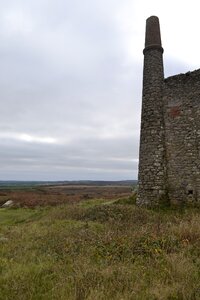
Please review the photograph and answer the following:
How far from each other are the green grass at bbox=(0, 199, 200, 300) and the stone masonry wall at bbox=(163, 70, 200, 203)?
16.9 ft

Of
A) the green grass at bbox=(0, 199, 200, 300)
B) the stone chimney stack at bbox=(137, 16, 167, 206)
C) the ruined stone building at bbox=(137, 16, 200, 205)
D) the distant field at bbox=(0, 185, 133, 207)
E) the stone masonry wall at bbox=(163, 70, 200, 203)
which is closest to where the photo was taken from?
the green grass at bbox=(0, 199, 200, 300)

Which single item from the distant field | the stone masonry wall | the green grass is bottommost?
the green grass

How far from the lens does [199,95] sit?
14812mm

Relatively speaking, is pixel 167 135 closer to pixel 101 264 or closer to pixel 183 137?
pixel 183 137

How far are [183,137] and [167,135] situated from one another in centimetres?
82

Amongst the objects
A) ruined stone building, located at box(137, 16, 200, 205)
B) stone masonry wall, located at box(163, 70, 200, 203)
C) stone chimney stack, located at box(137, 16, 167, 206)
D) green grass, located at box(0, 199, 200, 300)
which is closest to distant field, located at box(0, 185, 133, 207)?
stone chimney stack, located at box(137, 16, 167, 206)

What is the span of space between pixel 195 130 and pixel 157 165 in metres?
2.45

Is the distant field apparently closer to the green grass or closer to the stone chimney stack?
the stone chimney stack

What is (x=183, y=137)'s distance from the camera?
15047 millimetres

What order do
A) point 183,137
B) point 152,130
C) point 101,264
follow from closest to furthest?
point 101,264 < point 183,137 < point 152,130

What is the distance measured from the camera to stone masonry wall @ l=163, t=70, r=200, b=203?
577 inches

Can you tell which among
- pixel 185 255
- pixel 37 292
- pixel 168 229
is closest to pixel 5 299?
pixel 37 292

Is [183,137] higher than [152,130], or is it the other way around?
[152,130]

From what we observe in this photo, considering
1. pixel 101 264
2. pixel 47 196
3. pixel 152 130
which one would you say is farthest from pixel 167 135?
pixel 47 196
